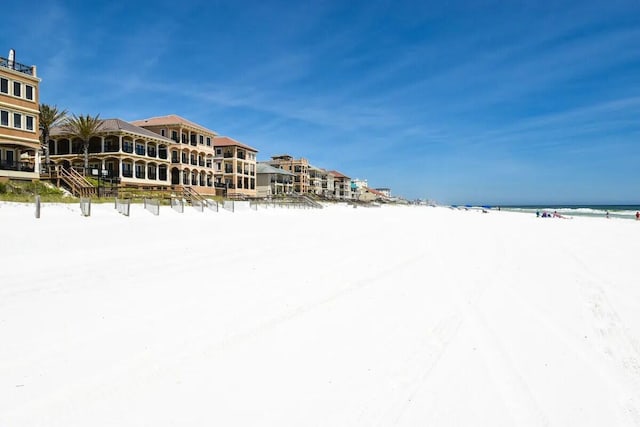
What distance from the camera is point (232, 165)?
58.3 m

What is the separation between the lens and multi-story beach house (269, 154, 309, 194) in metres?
89.2

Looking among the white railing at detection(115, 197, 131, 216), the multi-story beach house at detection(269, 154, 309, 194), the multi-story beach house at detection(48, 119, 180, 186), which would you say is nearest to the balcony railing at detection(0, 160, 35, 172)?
the multi-story beach house at detection(48, 119, 180, 186)

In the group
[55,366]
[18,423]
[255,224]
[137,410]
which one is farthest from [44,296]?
[255,224]

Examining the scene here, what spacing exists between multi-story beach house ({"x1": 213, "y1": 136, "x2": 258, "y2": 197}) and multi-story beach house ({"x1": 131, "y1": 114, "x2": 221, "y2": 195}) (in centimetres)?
714

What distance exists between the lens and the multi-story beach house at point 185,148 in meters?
45.5

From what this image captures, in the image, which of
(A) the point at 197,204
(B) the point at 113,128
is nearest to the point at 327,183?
(B) the point at 113,128

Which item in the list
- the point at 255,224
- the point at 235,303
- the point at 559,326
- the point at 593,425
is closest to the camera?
→ the point at 593,425

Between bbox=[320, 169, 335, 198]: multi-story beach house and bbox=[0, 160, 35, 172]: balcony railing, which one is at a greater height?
bbox=[320, 169, 335, 198]: multi-story beach house

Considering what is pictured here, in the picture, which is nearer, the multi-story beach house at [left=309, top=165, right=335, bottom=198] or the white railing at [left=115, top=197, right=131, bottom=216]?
the white railing at [left=115, top=197, right=131, bottom=216]

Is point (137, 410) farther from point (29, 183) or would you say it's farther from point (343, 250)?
point (29, 183)

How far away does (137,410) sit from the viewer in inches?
123

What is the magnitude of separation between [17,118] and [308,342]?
33.5 metres

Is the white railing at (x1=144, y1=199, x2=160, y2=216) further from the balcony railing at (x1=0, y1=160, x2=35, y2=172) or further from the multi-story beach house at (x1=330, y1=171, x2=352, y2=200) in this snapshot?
the multi-story beach house at (x1=330, y1=171, x2=352, y2=200)

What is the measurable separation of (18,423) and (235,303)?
3.27 m
